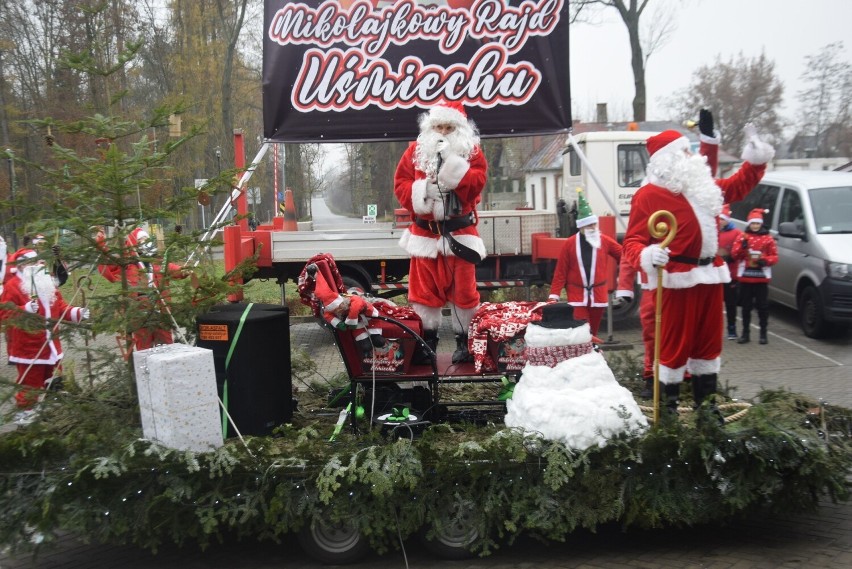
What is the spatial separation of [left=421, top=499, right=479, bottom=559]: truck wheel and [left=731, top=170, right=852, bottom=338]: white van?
7324 mm

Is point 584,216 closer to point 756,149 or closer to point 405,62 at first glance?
point 405,62

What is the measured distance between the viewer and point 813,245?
10.0m

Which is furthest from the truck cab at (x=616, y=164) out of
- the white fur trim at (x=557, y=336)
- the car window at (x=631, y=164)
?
the white fur trim at (x=557, y=336)

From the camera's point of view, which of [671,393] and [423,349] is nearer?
[671,393]

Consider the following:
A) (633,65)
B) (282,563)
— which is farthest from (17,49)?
(282,563)

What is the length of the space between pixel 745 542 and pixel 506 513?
1.37 m

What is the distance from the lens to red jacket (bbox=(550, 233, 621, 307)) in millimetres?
8086

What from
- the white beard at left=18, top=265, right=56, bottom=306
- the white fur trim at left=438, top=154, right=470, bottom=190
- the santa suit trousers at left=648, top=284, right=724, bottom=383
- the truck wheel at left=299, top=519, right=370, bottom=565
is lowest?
the truck wheel at left=299, top=519, right=370, bottom=565

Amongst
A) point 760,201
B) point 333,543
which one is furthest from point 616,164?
point 333,543

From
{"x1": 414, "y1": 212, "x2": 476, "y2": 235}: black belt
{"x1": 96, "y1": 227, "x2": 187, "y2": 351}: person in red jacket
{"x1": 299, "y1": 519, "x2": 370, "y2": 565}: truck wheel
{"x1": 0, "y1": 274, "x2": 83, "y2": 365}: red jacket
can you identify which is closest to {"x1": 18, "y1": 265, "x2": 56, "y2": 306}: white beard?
{"x1": 0, "y1": 274, "x2": 83, "y2": 365}: red jacket

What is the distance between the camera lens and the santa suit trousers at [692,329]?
15.4ft

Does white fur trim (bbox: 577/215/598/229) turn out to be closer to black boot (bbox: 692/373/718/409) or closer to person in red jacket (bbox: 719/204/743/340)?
person in red jacket (bbox: 719/204/743/340)

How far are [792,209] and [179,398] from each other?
9279mm

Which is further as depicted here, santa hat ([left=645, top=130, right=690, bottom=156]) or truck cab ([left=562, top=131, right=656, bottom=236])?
truck cab ([left=562, top=131, right=656, bottom=236])
